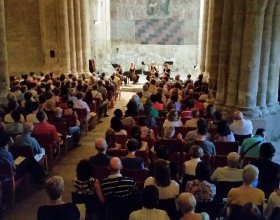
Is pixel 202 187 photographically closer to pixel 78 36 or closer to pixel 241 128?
pixel 241 128

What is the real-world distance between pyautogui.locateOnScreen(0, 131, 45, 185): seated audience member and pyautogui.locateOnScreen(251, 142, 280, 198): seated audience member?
389cm

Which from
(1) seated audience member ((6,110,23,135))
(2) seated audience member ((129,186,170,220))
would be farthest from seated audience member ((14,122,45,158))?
(2) seated audience member ((129,186,170,220))

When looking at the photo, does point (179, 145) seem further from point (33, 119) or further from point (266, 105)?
point (266, 105)

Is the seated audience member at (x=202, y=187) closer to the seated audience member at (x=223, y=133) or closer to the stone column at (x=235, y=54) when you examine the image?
the seated audience member at (x=223, y=133)

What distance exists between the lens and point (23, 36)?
20531 millimetres

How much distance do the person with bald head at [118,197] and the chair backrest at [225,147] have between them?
268 cm

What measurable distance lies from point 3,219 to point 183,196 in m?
3.48

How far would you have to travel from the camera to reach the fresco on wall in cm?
2997

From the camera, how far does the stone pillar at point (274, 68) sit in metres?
10.5

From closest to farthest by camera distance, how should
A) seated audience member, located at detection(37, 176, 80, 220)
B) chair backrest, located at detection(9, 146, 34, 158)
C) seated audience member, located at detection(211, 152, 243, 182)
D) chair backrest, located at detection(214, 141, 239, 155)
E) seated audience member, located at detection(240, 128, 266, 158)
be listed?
seated audience member, located at detection(37, 176, 80, 220) < seated audience member, located at detection(211, 152, 243, 182) < seated audience member, located at detection(240, 128, 266, 158) < chair backrest, located at detection(9, 146, 34, 158) < chair backrest, located at detection(214, 141, 239, 155)

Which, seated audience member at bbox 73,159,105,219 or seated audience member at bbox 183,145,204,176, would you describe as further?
seated audience member at bbox 183,145,204,176

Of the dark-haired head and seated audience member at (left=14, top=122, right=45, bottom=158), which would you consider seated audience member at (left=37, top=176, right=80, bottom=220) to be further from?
seated audience member at (left=14, top=122, right=45, bottom=158)

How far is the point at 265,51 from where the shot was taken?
408 inches

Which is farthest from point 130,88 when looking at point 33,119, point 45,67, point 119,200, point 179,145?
point 119,200
